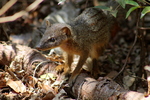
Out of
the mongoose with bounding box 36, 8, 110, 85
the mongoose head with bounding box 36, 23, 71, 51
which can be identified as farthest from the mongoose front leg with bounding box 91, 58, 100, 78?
the mongoose head with bounding box 36, 23, 71, 51

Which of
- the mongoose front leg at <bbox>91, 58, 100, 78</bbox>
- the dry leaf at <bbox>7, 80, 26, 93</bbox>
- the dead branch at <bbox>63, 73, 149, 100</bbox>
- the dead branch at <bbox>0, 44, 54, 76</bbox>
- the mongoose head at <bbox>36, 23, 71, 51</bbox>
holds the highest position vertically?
the mongoose head at <bbox>36, 23, 71, 51</bbox>

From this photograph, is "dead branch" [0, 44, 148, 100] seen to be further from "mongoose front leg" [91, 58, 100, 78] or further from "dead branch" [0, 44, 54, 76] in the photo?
"mongoose front leg" [91, 58, 100, 78]

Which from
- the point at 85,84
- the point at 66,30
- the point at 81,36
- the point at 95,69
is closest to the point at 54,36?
the point at 66,30

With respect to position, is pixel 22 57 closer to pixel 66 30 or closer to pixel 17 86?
pixel 17 86

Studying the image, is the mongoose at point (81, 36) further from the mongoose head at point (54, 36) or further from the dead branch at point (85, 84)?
the dead branch at point (85, 84)

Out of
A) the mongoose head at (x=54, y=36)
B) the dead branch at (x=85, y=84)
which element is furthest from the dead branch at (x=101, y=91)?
the mongoose head at (x=54, y=36)

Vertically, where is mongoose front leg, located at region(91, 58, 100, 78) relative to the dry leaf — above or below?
below

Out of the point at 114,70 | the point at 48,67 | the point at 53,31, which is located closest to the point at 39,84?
the point at 48,67
